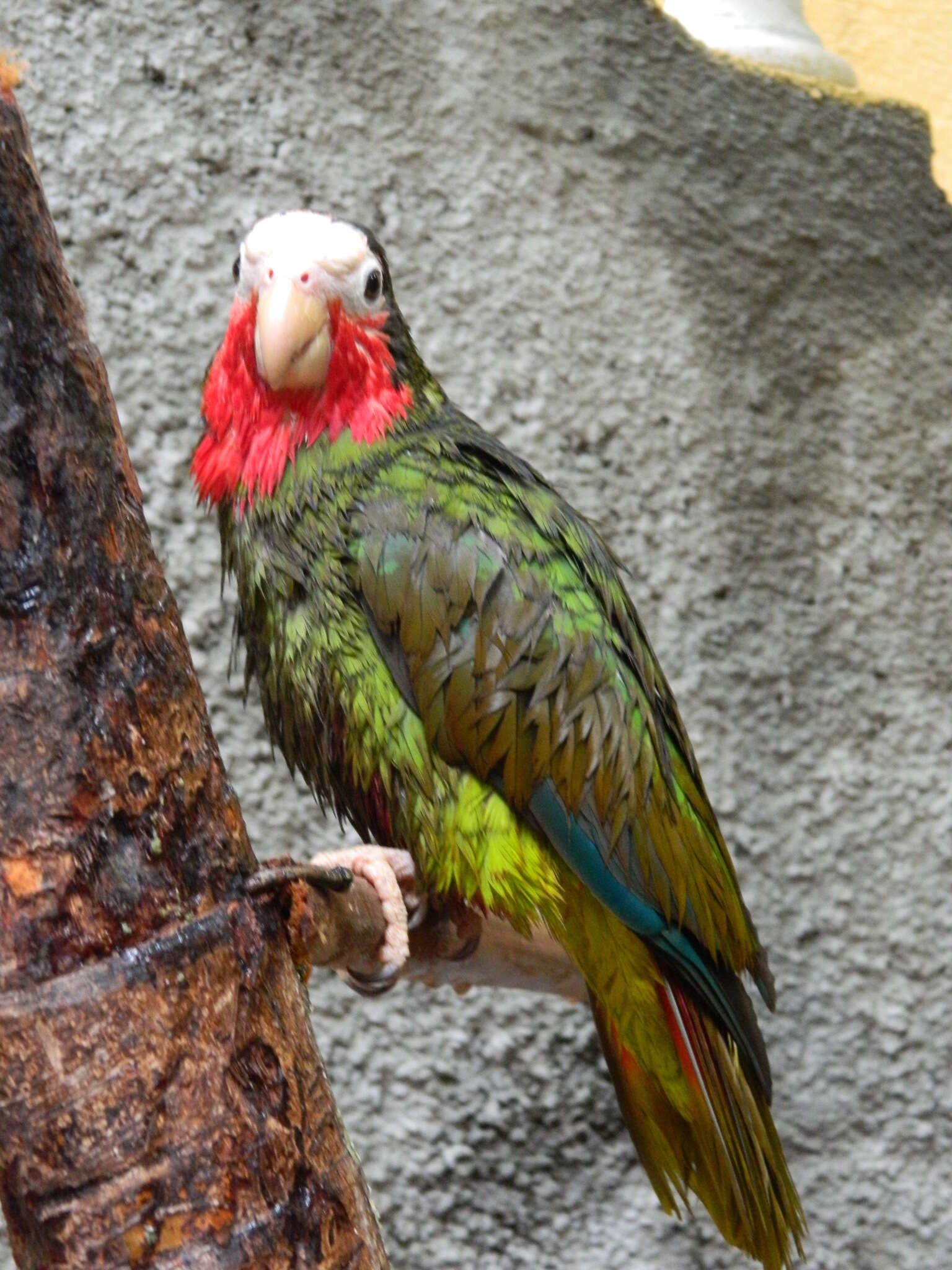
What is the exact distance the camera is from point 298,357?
1.10 metres

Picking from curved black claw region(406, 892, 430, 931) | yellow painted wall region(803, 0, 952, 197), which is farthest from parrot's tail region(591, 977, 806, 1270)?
yellow painted wall region(803, 0, 952, 197)

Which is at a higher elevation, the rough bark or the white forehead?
the white forehead

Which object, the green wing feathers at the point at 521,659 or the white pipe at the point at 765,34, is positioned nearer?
the green wing feathers at the point at 521,659

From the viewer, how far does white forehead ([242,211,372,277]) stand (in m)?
1.10

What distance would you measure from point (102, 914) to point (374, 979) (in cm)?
A: 46

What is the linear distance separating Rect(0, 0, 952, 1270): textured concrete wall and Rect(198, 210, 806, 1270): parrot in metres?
0.40

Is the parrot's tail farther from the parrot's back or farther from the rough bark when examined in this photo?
the rough bark

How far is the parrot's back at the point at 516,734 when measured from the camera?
1097 mm

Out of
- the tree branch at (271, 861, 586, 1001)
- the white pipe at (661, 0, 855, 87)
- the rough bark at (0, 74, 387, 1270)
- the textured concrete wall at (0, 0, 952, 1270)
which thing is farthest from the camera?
the white pipe at (661, 0, 855, 87)

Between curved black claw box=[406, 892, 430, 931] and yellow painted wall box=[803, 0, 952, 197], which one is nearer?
curved black claw box=[406, 892, 430, 931]

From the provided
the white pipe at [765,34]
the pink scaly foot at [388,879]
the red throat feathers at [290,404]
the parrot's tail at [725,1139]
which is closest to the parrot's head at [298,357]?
the red throat feathers at [290,404]

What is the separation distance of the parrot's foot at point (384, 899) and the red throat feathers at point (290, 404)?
34 centimetres

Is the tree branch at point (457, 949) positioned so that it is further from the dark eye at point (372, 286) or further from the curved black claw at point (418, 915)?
the dark eye at point (372, 286)

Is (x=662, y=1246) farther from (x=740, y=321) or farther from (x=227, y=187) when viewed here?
(x=227, y=187)
